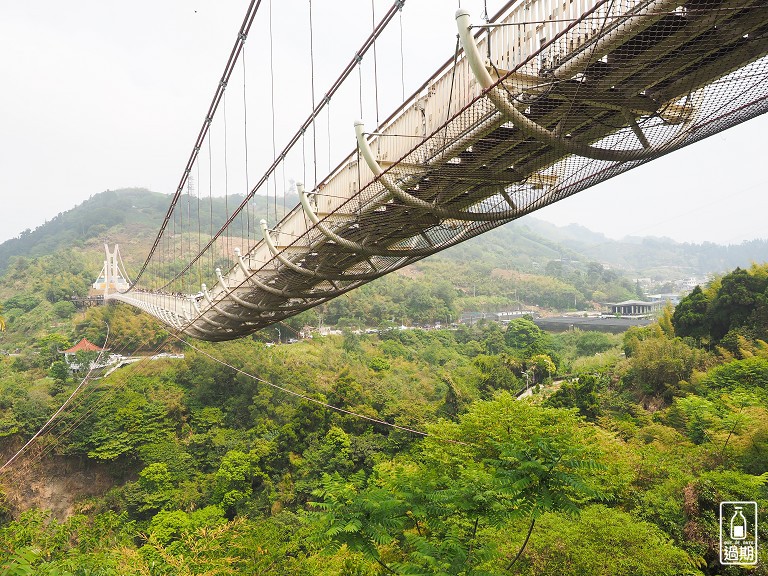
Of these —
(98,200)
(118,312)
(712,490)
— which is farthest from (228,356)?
(98,200)

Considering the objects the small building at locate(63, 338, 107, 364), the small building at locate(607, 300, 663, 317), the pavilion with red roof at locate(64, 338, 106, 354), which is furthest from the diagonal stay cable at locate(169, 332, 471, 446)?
the small building at locate(607, 300, 663, 317)

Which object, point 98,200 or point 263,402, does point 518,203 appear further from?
point 98,200

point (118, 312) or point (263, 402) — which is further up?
point (118, 312)

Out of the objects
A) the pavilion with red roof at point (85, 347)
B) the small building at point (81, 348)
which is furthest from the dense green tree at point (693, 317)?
the pavilion with red roof at point (85, 347)

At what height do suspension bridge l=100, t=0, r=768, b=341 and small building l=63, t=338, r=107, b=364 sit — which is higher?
suspension bridge l=100, t=0, r=768, b=341

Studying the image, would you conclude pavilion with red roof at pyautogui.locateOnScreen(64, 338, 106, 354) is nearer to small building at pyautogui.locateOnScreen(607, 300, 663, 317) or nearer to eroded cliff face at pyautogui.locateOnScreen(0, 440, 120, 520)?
eroded cliff face at pyautogui.locateOnScreen(0, 440, 120, 520)

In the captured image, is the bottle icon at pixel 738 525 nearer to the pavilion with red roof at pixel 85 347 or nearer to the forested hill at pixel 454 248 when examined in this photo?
the forested hill at pixel 454 248
